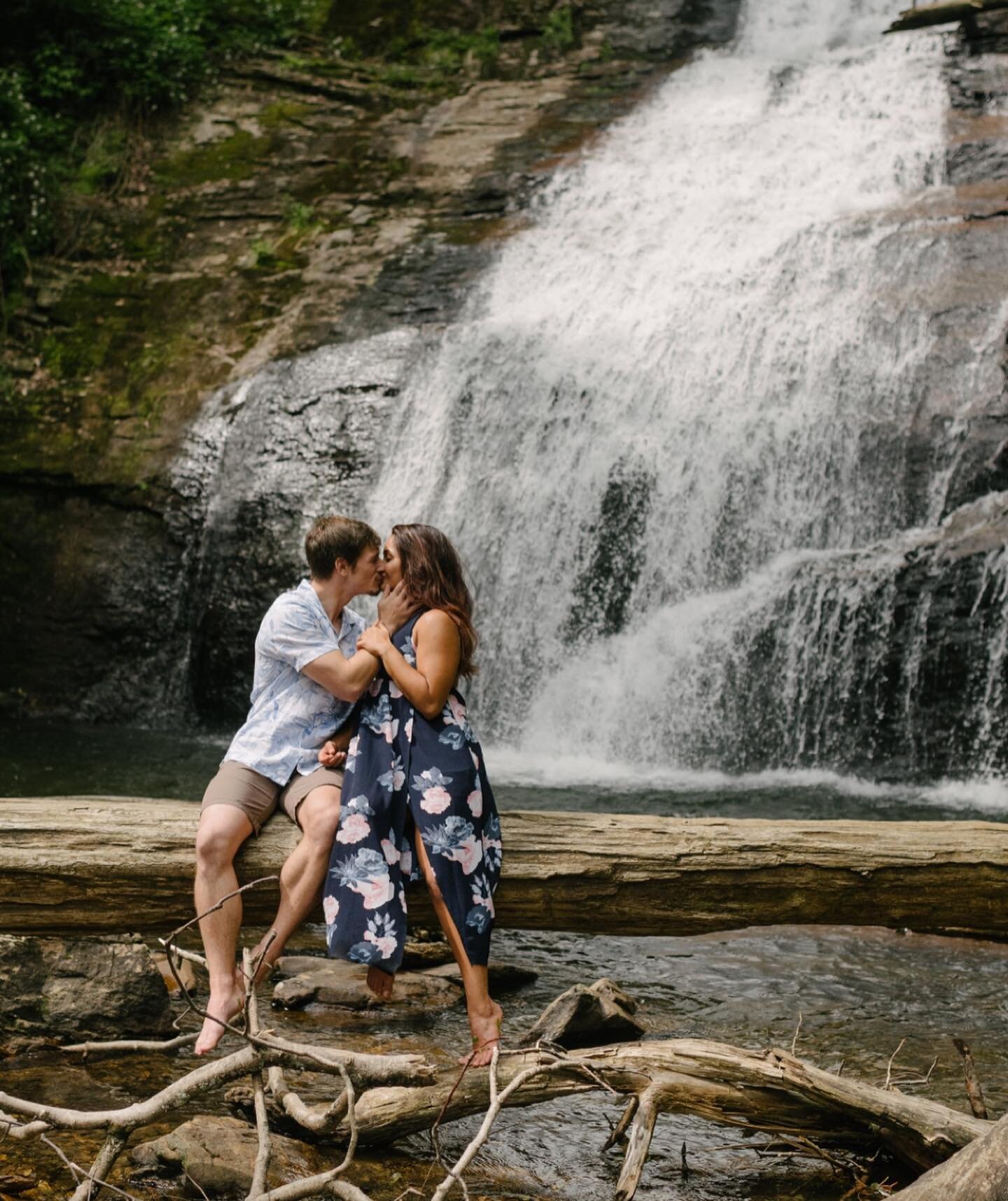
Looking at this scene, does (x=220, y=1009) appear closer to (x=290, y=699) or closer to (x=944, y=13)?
(x=290, y=699)

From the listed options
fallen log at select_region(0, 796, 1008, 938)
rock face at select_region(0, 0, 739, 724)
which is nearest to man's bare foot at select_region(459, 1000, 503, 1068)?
fallen log at select_region(0, 796, 1008, 938)

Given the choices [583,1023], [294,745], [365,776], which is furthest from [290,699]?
[583,1023]

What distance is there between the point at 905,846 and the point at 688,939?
6.64 feet

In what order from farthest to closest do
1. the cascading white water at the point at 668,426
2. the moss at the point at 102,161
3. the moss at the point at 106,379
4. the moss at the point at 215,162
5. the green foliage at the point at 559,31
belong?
the green foliage at the point at 559,31, the moss at the point at 215,162, the moss at the point at 102,161, the moss at the point at 106,379, the cascading white water at the point at 668,426

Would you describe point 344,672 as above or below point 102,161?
below

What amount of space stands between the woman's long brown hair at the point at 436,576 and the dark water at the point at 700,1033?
1.39 metres

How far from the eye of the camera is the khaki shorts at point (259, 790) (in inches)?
160

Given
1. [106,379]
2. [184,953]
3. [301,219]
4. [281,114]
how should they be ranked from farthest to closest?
[281,114], [301,219], [106,379], [184,953]

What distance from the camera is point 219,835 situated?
395 centimetres

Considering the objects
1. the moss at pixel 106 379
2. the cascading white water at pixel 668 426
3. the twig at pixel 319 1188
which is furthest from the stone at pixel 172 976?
the moss at pixel 106 379

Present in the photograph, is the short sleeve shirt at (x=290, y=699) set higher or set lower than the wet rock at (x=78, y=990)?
higher

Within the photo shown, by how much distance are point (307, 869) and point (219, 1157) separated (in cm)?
90

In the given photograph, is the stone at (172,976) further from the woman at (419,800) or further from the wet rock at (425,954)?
the woman at (419,800)

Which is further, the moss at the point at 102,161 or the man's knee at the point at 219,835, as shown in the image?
the moss at the point at 102,161
